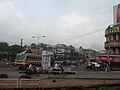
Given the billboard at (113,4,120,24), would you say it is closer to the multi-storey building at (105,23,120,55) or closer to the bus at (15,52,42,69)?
the multi-storey building at (105,23,120,55)

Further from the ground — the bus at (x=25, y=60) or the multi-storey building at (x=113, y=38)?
the multi-storey building at (x=113, y=38)

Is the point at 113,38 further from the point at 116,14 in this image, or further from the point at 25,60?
the point at 25,60

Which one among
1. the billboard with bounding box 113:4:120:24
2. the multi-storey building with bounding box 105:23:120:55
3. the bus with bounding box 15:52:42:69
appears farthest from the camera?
the multi-storey building with bounding box 105:23:120:55

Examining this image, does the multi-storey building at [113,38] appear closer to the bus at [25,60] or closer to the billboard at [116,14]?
the billboard at [116,14]

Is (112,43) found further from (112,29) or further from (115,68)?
(115,68)

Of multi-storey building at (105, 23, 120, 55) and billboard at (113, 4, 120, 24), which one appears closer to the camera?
billboard at (113, 4, 120, 24)

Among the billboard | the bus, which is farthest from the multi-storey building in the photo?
the bus

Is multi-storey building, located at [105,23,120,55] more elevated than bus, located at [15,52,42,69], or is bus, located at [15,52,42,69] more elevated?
multi-storey building, located at [105,23,120,55]

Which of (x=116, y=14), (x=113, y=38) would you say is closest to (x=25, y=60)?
(x=116, y=14)

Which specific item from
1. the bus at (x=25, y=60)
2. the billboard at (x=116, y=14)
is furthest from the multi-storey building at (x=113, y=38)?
the bus at (x=25, y=60)

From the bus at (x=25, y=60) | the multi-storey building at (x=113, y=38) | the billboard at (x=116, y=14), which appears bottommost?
the bus at (x=25, y=60)

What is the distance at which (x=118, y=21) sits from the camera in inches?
2798

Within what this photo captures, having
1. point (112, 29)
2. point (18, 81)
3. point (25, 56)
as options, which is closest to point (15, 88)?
point (18, 81)

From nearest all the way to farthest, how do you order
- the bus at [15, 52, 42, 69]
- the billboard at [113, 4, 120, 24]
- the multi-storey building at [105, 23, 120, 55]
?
the bus at [15, 52, 42, 69] → the billboard at [113, 4, 120, 24] → the multi-storey building at [105, 23, 120, 55]
